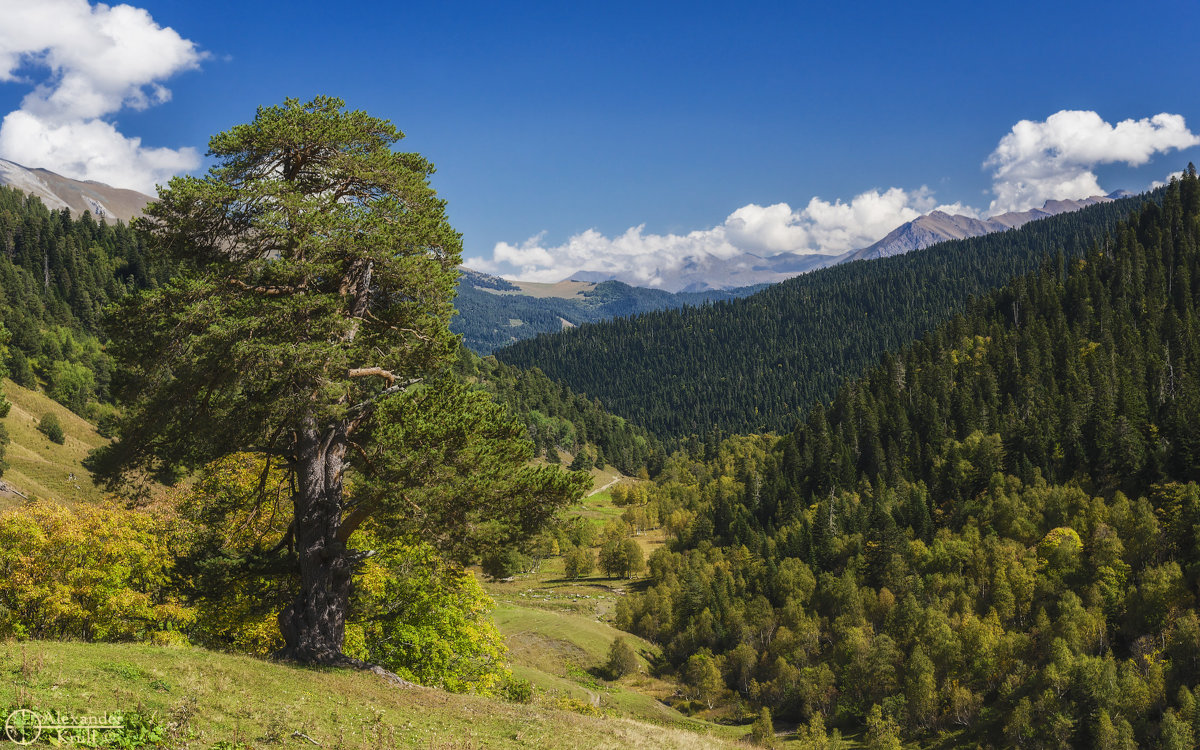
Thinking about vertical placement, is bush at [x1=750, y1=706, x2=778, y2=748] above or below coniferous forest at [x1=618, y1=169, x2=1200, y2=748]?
below

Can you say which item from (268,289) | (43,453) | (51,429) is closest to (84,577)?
(268,289)

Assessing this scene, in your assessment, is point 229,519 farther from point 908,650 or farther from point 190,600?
point 908,650

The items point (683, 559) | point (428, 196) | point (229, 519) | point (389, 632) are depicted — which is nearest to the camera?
point (428, 196)

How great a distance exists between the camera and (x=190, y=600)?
84.6ft

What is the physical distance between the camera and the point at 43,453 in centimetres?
10050

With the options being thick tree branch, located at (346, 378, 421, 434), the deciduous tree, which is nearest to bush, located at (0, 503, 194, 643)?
the deciduous tree

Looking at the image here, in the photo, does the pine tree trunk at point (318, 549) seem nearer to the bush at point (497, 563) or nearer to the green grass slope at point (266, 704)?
the green grass slope at point (266, 704)

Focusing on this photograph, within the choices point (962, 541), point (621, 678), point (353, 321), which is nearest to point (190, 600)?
point (353, 321)

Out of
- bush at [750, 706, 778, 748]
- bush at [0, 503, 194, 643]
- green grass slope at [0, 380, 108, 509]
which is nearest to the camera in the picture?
bush at [0, 503, 194, 643]

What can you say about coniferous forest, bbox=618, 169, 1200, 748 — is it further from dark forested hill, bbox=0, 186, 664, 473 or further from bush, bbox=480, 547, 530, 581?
bush, bbox=480, 547, 530, 581

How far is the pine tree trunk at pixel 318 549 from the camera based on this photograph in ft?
73.8

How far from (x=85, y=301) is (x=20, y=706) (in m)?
194

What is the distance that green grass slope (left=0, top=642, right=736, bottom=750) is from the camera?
45.1ft

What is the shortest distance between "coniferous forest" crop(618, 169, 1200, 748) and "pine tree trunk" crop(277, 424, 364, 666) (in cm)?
9580
